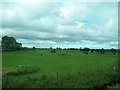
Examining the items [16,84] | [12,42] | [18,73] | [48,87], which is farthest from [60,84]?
[12,42]

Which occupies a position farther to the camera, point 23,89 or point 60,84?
point 60,84

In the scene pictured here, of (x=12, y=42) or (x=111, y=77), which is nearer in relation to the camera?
(x=111, y=77)

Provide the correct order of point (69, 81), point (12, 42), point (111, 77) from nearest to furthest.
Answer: point (69, 81)
point (111, 77)
point (12, 42)

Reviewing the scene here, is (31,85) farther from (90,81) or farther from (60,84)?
(90,81)

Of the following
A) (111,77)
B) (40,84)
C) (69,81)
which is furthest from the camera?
(111,77)

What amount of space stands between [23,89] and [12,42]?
53138mm

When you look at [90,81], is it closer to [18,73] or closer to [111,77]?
[111,77]

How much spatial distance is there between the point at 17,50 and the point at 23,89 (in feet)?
179

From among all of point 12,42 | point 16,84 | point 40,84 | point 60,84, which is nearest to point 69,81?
point 60,84

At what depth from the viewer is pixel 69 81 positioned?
22.6 metres

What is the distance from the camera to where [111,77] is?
28.0 metres

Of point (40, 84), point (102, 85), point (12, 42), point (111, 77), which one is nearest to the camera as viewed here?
point (40, 84)

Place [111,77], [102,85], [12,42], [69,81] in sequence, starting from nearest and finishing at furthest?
[69,81] → [102,85] → [111,77] → [12,42]

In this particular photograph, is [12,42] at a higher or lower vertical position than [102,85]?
higher
